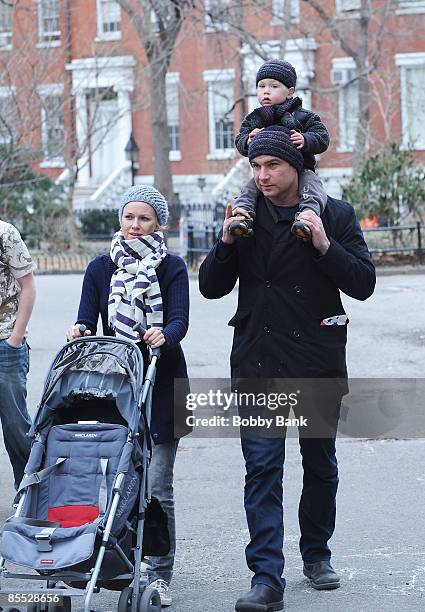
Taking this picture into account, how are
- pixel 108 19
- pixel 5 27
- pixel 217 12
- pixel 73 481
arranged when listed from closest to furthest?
pixel 73 481, pixel 5 27, pixel 217 12, pixel 108 19

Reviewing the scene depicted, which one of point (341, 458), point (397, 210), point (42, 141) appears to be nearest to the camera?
point (341, 458)

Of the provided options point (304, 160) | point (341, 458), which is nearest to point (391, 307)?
point (341, 458)

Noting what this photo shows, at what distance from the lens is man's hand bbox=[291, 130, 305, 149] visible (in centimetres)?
559

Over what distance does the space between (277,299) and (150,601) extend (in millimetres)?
1485

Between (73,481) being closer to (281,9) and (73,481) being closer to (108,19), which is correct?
(281,9)

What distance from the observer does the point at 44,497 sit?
5.16 metres

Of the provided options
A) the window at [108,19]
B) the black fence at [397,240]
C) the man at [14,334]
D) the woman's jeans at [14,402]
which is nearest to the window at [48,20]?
the window at [108,19]

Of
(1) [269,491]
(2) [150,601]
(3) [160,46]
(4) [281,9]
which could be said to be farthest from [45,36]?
(2) [150,601]

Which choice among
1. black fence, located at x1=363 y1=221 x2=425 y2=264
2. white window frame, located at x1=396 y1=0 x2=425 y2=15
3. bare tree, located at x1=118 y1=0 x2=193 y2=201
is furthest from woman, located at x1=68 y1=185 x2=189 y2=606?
white window frame, located at x1=396 y1=0 x2=425 y2=15

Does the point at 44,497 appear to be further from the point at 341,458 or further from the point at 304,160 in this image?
the point at 341,458

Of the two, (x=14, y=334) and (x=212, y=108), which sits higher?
(x=14, y=334)

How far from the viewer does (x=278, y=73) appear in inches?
238

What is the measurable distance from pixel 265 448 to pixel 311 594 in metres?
0.79

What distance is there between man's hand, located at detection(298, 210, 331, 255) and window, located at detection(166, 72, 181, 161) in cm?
3620
